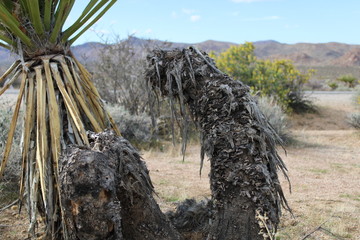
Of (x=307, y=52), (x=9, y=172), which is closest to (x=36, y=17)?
(x=9, y=172)

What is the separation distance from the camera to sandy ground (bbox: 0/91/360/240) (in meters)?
4.11

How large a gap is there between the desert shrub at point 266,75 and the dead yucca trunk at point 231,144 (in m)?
11.5

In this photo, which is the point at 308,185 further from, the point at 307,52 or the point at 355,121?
the point at 307,52

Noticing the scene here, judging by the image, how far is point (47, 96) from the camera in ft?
11.0

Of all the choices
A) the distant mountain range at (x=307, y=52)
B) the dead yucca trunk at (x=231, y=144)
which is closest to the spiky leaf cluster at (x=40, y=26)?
the dead yucca trunk at (x=231, y=144)

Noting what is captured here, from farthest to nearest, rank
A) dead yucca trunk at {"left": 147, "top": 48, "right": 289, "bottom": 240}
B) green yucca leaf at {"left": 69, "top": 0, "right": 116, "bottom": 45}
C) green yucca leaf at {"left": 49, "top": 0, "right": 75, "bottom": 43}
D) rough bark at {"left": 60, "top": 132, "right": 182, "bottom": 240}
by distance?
1. green yucca leaf at {"left": 69, "top": 0, "right": 116, "bottom": 45}
2. green yucca leaf at {"left": 49, "top": 0, "right": 75, "bottom": 43}
3. dead yucca trunk at {"left": 147, "top": 48, "right": 289, "bottom": 240}
4. rough bark at {"left": 60, "top": 132, "right": 182, "bottom": 240}

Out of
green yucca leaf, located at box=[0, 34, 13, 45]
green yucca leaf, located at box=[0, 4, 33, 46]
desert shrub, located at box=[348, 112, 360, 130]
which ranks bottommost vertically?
desert shrub, located at box=[348, 112, 360, 130]

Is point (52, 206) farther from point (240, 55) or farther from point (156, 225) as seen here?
point (240, 55)

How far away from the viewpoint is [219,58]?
15.7m

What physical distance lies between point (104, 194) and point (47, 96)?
1323 mm

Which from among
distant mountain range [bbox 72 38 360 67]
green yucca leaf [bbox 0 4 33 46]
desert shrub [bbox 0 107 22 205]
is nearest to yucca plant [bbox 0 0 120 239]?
green yucca leaf [bbox 0 4 33 46]

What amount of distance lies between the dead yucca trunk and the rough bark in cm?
52

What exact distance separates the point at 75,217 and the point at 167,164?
5.37 m

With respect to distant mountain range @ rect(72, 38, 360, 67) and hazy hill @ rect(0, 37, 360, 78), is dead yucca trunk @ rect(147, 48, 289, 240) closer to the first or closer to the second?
hazy hill @ rect(0, 37, 360, 78)
